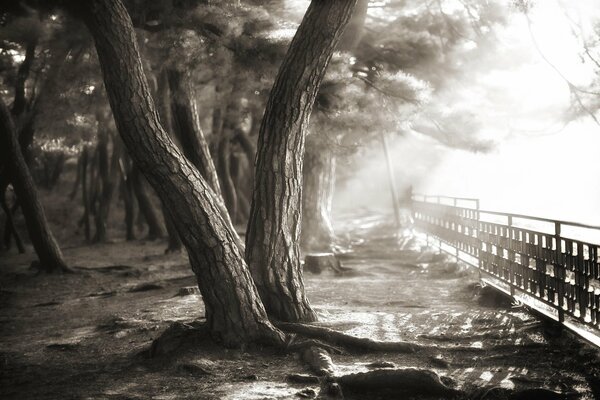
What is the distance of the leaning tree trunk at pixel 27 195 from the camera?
12375 mm

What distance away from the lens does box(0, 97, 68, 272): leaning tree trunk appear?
12.4m

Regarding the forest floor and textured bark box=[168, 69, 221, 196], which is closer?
the forest floor

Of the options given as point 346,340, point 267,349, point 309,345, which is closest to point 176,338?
point 267,349

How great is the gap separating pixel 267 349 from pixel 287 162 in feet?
6.03

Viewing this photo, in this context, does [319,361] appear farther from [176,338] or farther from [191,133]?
[191,133]

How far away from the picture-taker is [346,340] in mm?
5980

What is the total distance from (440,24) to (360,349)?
7.90m

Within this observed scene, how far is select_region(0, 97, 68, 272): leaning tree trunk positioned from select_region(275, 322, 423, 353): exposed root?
822cm

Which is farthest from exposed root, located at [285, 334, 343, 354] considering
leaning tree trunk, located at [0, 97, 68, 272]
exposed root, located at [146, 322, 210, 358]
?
leaning tree trunk, located at [0, 97, 68, 272]

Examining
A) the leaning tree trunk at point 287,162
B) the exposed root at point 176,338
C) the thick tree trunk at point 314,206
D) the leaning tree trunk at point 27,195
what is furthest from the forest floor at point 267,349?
the thick tree trunk at point 314,206

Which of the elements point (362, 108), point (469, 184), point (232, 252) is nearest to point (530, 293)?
point (232, 252)

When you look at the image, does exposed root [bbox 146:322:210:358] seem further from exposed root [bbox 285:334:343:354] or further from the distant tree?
exposed root [bbox 285:334:343:354]

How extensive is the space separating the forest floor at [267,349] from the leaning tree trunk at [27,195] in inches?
52.8

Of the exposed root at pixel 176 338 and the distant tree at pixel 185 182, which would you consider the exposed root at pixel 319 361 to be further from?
the exposed root at pixel 176 338
